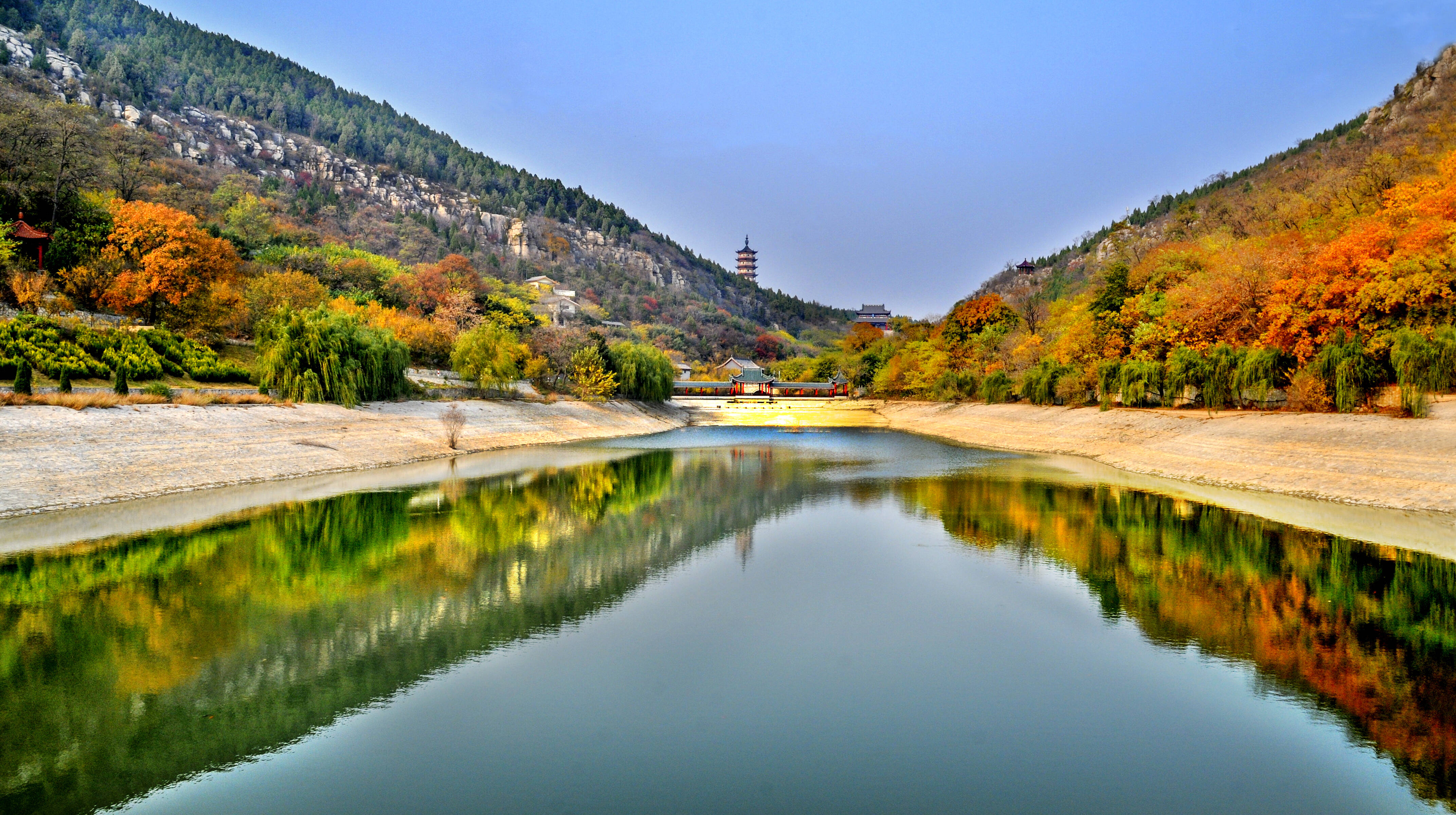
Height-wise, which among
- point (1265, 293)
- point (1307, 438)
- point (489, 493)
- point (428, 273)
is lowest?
point (489, 493)

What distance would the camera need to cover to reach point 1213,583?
43.6ft

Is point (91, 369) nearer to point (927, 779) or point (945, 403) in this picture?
point (927, 779)

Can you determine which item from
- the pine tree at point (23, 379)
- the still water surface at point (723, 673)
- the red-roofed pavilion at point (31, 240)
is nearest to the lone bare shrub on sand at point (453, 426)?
the pine tree at point (23, 379)

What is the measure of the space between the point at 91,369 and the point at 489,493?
15.6m

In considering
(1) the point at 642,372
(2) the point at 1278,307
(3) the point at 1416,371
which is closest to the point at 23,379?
(3) the point at 1416,371

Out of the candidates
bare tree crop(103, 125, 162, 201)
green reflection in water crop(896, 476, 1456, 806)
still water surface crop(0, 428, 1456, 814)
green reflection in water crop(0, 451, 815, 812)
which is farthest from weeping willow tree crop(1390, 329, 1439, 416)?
bare tree crop(103, 125, 162, 201)

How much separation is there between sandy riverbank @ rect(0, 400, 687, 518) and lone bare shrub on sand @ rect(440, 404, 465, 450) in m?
0.31

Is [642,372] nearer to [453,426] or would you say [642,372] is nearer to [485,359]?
[485,359]

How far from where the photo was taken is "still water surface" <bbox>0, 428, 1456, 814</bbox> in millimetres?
6371

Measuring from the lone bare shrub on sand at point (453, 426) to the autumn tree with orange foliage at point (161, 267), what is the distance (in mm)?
14260

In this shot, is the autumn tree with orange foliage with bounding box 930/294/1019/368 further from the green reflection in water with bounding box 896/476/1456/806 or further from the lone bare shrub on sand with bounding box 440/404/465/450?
the green reflection in water with bounding box 896/476/1456/806

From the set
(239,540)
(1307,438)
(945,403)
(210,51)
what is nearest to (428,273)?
(945,403)

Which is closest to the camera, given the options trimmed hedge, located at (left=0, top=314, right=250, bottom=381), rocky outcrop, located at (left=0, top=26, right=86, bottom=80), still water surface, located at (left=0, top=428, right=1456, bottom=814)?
still water surface, located at (left=0, top=428, right=1456, bottom=814)

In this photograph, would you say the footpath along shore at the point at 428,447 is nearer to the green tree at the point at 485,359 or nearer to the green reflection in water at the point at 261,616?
the green tree at the point at 485,359
